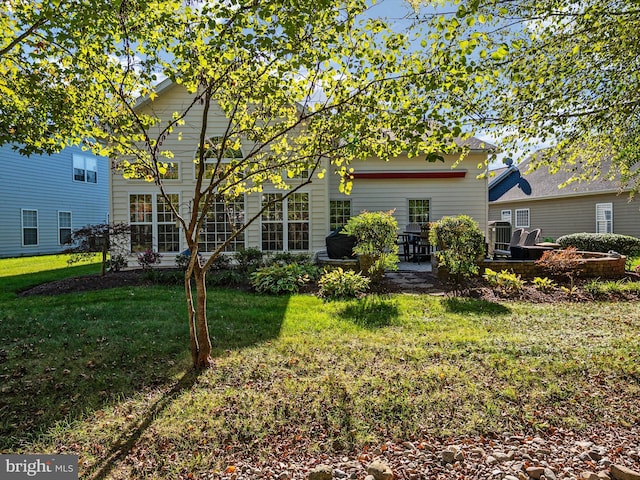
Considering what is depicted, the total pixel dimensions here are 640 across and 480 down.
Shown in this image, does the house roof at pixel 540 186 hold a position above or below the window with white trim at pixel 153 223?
above

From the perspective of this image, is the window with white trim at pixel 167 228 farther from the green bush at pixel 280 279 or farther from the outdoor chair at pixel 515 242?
the outdoor chair at pixel 515 242

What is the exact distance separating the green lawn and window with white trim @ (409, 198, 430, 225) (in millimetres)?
7019

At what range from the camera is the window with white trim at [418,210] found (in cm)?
1292

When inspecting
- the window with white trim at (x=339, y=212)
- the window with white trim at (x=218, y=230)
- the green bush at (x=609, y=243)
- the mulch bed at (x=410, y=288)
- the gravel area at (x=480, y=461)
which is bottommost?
the gravel area at (x=480, y=461)

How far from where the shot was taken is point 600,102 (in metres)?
4.38

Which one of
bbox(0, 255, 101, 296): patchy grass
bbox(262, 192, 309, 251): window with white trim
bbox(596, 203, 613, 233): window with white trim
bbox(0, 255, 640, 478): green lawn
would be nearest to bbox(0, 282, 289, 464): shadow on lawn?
bbox(0, 255, 640, 478): green lawn

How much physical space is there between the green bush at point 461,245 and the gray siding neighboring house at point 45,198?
16671mm

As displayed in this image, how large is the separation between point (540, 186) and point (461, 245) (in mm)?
14207

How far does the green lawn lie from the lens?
8.71 ft

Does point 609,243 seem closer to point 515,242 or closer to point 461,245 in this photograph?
point 515,242

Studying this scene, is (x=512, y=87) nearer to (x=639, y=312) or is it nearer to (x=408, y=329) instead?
(x=408, y=329)

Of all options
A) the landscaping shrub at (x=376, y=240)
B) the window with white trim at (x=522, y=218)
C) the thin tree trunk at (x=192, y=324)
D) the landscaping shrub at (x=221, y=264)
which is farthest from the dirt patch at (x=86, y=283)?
the window with white trim at (x=522, y=218)

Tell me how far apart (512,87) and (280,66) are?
3023mm

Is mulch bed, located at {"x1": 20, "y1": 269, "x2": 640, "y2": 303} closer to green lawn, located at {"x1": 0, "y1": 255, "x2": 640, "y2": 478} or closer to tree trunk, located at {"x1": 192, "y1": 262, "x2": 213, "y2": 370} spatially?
green lawn, located at {"x1": 0, "y1": 255, "x2": 640, "y2": 478}
